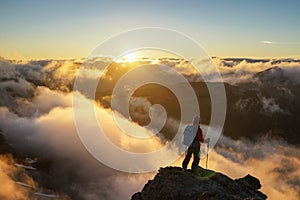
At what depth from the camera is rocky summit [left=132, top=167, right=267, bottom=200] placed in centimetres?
2053

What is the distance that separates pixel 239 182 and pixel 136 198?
25.2 ft

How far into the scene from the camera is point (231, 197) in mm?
18781

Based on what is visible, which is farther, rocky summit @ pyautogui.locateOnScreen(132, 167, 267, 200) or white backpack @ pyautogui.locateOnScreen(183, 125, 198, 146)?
white backpack @ pyautogui.locateOnScreen(183, 125, 198, 146)

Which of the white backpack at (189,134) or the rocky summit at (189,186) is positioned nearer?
the rocky summit at (189,186)

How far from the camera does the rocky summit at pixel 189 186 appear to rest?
20.5 metres

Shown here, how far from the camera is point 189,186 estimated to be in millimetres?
21094

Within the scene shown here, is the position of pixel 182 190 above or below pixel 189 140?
below

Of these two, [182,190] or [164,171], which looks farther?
[164,171]

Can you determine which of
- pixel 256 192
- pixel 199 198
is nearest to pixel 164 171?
pixel 199 198

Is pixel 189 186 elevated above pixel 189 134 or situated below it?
below

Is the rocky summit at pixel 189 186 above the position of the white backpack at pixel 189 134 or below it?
below

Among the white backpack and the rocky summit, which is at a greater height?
the white backpack

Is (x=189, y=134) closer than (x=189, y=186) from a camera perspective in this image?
No

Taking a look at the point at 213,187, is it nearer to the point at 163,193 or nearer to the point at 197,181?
the point at 197,181
